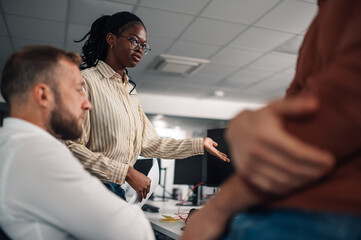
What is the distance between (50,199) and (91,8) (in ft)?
9.24

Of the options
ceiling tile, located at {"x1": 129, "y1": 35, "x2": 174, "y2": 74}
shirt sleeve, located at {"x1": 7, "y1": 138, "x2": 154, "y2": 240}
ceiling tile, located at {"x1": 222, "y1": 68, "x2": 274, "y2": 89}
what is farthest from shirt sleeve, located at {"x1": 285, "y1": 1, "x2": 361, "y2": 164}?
ceiling tile, located at {"x1": 222, "y1": 68, "x2": 274, "y2": 89}

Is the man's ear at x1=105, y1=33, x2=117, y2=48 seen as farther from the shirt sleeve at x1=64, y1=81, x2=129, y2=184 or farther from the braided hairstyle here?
the shirt sleeve at x1=64, y1=81, x2=129, y2=184

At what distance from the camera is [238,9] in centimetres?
304

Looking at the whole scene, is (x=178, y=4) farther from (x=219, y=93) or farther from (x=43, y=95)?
(x=219, y=93)

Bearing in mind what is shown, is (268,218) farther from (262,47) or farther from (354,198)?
(262,47)

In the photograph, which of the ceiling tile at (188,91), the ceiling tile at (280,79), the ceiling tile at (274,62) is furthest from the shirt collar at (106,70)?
the ceiling tile at (188,91)

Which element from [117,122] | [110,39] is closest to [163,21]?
[110,39]

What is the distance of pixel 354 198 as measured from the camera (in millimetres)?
387

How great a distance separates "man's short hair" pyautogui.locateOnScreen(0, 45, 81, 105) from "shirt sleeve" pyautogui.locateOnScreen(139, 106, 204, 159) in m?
0.82

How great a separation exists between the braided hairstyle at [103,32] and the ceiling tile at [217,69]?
307cm

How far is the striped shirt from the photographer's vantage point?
3.94 feet

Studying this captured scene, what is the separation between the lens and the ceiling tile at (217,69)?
4.73 metres

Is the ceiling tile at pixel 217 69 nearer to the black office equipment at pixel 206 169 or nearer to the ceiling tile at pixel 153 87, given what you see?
the ceiling tile at pixel 153 87

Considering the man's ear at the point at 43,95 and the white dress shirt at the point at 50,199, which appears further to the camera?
the man's ear at the point at 43,95
